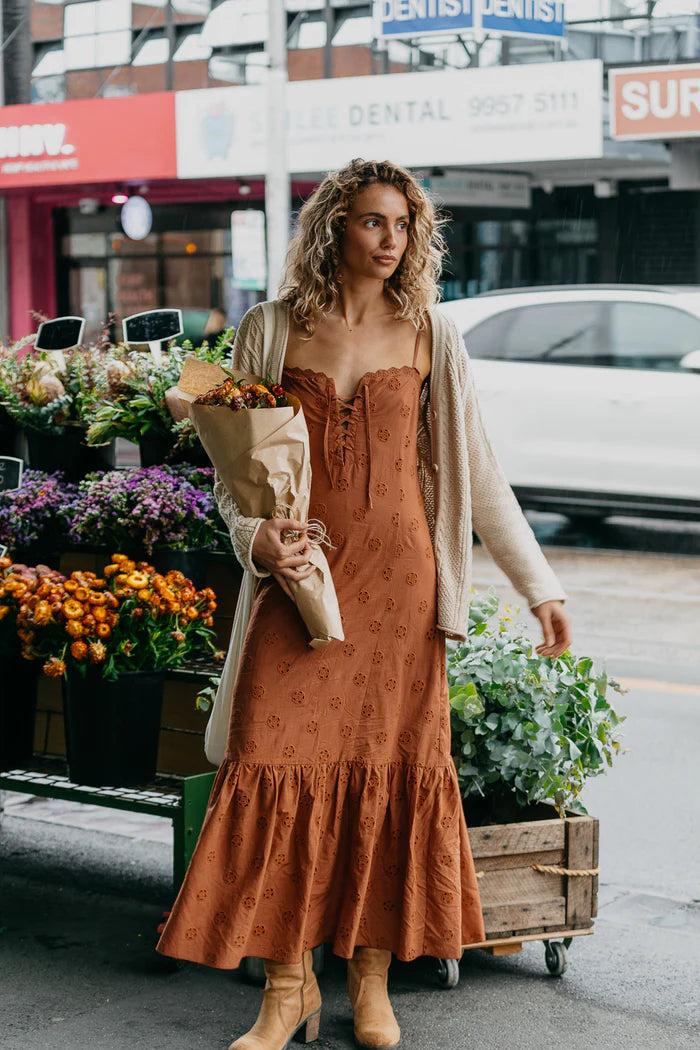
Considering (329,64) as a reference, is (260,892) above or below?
below

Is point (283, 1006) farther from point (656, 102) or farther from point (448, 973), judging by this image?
point (656, 102)

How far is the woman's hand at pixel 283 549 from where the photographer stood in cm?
300

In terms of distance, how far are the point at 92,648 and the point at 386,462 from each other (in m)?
0.98

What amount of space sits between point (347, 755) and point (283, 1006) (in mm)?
569

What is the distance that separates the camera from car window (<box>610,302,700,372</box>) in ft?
34.1

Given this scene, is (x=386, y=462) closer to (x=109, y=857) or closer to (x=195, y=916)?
(x=195, y=916)

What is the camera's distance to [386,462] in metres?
3.16

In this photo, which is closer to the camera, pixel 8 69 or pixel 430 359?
pixel 430 359

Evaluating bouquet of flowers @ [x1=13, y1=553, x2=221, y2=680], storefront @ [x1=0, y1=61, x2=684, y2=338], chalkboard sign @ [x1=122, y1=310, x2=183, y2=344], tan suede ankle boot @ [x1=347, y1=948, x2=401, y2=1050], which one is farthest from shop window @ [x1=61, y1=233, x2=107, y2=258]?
tan suede ankle boot @ [x1=347, y1=948, x2=401, y2=1050]

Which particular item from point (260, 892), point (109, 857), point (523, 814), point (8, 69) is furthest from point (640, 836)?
point (8, 69)

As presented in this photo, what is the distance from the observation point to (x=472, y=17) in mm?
14547

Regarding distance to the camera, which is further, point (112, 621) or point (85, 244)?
point (85, 244)

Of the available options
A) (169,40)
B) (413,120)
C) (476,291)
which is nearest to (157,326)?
(413,120)

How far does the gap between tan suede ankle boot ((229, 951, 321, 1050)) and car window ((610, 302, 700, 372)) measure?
25.8ft
